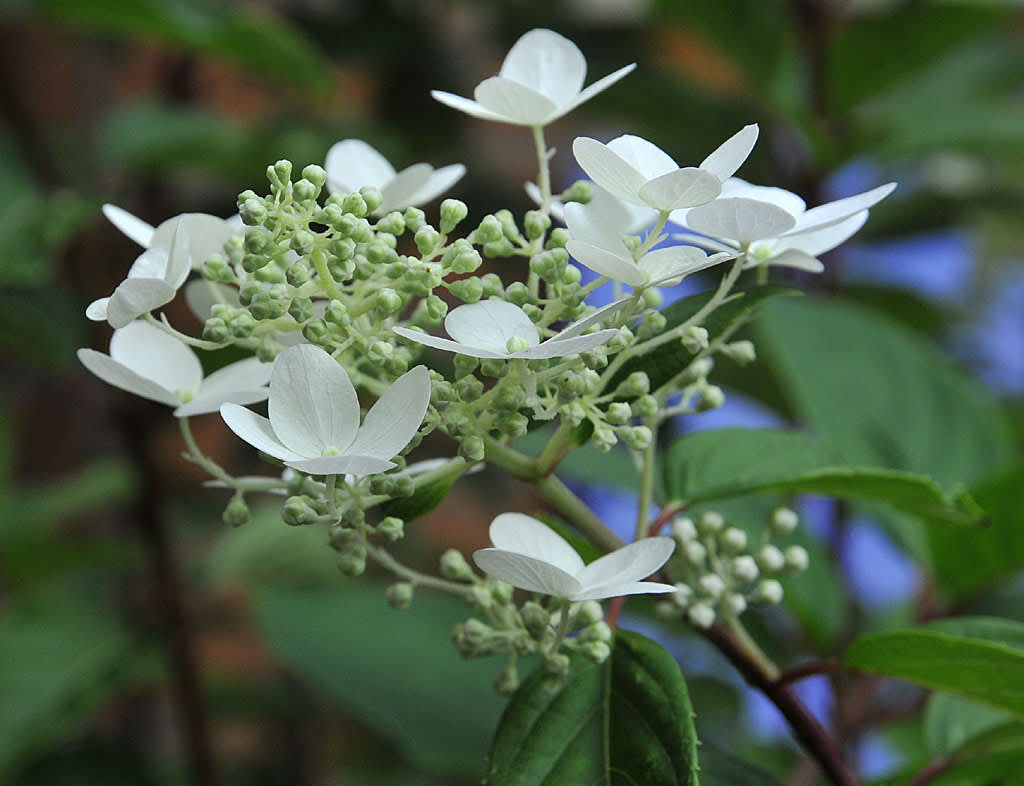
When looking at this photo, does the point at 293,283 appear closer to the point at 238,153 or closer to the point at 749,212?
the point at 749,212

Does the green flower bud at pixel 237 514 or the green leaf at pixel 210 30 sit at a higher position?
the green leaf at pixel 210 30

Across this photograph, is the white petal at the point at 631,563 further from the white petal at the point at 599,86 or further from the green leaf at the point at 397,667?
the green leaf at the point at 397,667

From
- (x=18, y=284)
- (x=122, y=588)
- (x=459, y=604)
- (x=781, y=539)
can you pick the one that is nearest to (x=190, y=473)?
(x=122, y=588)

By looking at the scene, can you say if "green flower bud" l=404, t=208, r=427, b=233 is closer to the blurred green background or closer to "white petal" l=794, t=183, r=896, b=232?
"white petal" l=794, t=183, r=896, b=232

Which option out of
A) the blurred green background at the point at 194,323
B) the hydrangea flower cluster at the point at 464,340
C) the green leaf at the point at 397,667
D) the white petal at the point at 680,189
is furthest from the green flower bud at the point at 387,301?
the green leaf at the point at 397,667

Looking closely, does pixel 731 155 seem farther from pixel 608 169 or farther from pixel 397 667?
pixel 397 667

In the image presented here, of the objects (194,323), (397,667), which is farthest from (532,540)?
(194,323)
